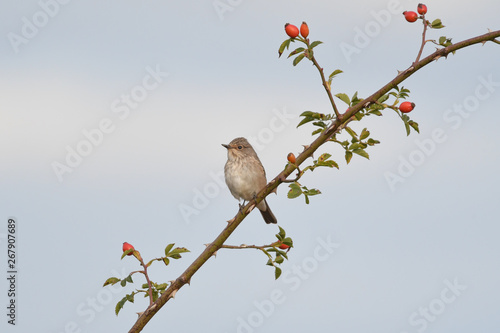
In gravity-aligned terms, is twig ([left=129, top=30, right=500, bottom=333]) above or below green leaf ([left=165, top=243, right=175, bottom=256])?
below

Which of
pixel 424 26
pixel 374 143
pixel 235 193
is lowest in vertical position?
pixel 374 143

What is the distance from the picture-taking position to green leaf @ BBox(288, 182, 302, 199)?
389 cm

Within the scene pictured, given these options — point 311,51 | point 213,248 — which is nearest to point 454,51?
point 311,51

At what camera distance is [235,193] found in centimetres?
1009

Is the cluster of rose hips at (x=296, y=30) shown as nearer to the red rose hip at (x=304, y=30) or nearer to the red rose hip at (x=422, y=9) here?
the red rose hip at (x=304, y=30)

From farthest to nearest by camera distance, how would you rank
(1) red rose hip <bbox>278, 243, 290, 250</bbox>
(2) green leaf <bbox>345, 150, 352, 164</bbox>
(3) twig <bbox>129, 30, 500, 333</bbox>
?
(1) red rose hip <bbox>278, 243, 290, 250</bbox> → (2) green leaf <bbox>345, 150, 352, 164</bbox> → (3) twig <bbox>129, 30, 500, 333</bbox>

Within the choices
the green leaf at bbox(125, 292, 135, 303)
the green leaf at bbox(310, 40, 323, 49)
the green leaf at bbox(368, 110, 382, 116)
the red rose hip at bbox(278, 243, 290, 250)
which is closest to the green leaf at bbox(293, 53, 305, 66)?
the green leaf at bbox(310, 40, 323, 49)

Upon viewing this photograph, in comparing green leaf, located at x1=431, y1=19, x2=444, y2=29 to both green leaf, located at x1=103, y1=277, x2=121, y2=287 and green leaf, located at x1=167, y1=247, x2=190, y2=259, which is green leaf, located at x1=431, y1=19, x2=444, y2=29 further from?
green leaf, located at x1=103, y1=277, x2=121, y2=287

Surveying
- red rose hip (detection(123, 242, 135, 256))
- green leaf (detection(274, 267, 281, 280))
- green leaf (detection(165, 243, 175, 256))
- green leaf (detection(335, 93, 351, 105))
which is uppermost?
red rose hip (detection(123, 242, 135, 256))

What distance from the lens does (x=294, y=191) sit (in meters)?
3.92

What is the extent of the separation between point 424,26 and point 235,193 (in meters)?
6.14

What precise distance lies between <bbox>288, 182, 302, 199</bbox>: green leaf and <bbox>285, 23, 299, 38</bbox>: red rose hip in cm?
85

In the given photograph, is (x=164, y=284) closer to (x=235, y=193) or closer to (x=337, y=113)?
(x=337, y=113)

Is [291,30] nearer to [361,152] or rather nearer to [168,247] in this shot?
[361,152]
